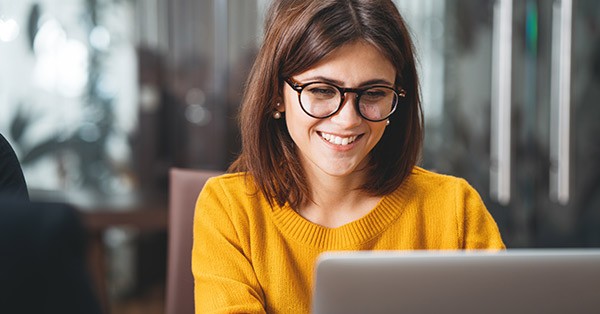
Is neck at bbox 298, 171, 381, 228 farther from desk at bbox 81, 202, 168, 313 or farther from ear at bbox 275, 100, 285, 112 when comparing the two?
desk at bbox 81, 202, 168, 313

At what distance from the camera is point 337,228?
4.12ft

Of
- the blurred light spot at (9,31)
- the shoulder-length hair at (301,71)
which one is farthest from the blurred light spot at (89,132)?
the shoulder-length hair at (301,71)

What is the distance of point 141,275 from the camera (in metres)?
3.39

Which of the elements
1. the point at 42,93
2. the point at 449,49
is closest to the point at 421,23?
the point at 449,49

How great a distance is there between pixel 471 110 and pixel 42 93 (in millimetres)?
2049

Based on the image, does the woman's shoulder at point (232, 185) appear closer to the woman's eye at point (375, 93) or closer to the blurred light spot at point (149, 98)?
the woman's eye at point (375, 93)

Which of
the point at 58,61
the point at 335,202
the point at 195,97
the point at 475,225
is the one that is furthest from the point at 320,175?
the point at 58,61

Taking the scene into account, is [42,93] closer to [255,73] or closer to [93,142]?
[93,142]

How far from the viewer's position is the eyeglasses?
1147mm

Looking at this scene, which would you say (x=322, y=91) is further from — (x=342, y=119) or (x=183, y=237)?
(x=183, y=237)

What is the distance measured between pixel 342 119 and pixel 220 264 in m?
0.33

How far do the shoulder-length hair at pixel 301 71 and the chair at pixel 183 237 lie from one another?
0.38 ft

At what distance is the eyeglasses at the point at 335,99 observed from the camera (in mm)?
1147

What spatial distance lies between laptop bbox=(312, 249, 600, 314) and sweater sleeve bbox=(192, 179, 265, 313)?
40 cm
